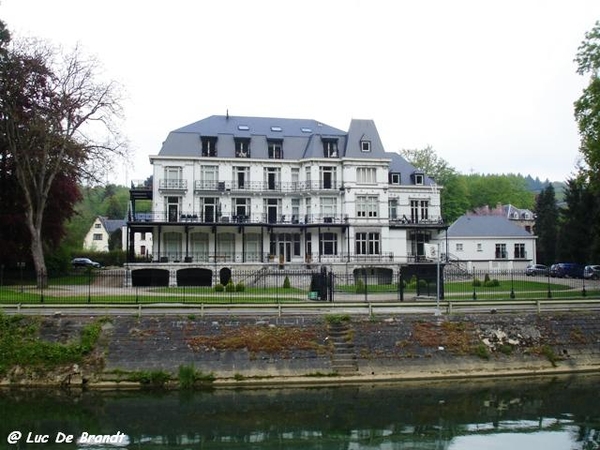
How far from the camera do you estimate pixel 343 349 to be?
2302 cm

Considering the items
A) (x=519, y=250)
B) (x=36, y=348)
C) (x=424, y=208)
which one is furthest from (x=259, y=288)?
(x=519, y=250)

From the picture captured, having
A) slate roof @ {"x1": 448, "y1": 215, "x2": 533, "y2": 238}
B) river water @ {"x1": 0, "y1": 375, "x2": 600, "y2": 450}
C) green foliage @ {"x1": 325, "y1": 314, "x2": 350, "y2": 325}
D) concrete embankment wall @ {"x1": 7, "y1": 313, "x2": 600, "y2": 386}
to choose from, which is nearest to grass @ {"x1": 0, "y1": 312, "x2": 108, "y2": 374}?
concrete embankment wall @ {"x1": 7, "y1": 313, "x2": 600, "y2": 386}

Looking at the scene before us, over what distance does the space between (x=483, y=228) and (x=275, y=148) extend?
2270 cm

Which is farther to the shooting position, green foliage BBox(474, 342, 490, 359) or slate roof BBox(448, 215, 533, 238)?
slate roof BBox(448, 215, 533, 238)

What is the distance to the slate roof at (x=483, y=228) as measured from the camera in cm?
5988

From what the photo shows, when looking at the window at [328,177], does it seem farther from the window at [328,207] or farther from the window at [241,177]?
the window at [241,177]

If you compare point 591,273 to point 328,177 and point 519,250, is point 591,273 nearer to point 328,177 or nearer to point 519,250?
point 519,250

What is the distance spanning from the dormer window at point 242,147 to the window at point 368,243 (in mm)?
12167

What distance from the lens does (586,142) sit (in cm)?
3356

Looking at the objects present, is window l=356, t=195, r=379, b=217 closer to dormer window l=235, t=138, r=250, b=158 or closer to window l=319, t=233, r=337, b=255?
window l=319, t=233, r=337, b=255

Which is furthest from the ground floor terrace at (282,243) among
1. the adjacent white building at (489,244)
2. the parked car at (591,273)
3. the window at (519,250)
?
the parked car at (591,273)

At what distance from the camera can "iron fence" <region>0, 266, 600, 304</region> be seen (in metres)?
29.4

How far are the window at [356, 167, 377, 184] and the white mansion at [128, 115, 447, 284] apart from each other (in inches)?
3.5

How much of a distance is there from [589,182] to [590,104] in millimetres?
5062
